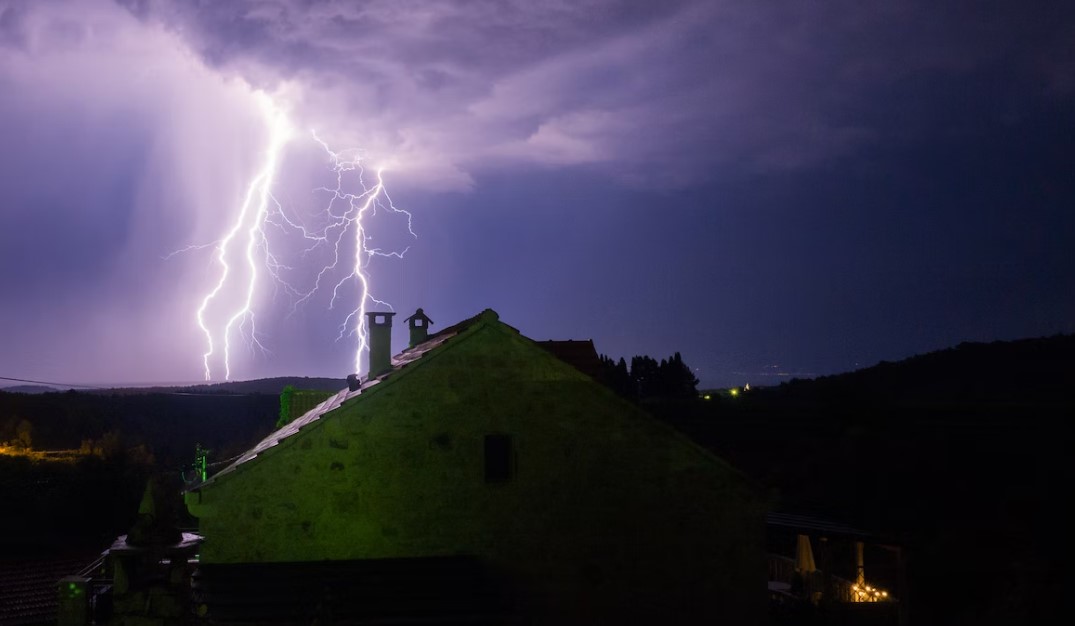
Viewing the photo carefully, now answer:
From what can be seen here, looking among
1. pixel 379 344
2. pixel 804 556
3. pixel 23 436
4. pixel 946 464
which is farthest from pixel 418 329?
pixel 23 436

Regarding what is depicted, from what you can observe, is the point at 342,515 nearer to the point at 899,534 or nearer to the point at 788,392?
the point at 899,534

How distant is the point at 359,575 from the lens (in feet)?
39.3

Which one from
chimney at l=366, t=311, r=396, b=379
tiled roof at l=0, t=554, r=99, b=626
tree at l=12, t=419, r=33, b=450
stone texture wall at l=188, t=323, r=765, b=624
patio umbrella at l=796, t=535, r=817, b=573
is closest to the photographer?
stone texture wall at l=188, t=323, r=765, b=624

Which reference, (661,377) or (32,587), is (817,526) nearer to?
(32,587)

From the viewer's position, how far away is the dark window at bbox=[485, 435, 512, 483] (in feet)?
42.7

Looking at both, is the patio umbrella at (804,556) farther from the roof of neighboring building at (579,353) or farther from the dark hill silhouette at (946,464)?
the roof of neighboring building at (579,353)

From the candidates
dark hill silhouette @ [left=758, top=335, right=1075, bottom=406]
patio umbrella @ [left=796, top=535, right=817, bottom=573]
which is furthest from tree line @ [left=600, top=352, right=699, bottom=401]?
patio umbrella @ [left=796, top=535, right=817, bottom=573]

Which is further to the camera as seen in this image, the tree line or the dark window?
the tree line

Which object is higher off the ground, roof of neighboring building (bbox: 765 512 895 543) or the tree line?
the tree line

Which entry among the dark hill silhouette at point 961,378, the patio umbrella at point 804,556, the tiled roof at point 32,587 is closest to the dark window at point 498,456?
the patio umbrella at point 804,556

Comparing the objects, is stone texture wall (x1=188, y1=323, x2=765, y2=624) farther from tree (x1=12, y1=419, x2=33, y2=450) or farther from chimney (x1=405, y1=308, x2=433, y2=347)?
tree (x1=12, y1=419, x2=33, y2=450)

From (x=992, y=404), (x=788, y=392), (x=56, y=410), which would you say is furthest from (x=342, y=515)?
(x=56, y=410)

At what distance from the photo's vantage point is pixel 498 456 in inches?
515

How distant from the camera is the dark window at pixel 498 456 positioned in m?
13.0
